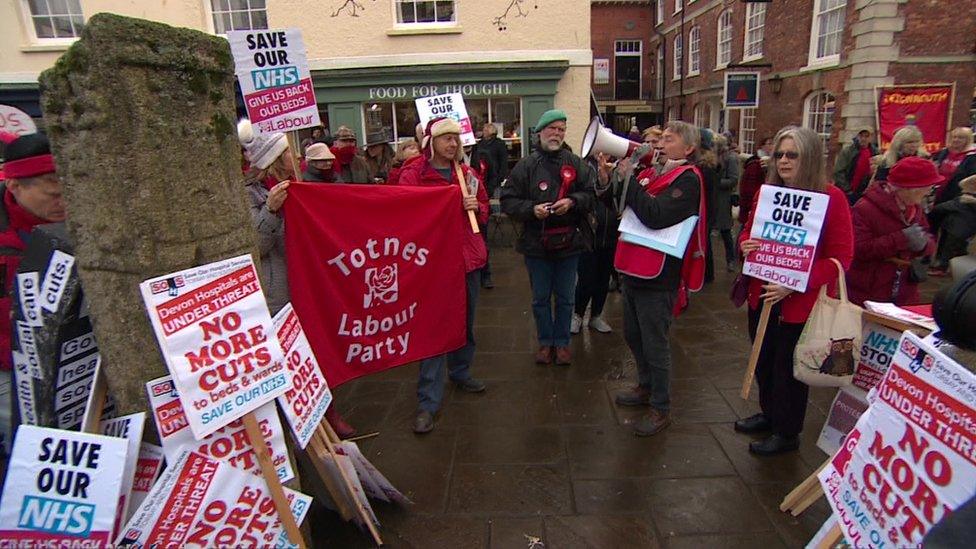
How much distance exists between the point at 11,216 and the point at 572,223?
3.32 meters

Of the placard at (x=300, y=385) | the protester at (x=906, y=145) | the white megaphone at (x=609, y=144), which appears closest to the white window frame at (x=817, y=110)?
the protester at (x=906, y=145)

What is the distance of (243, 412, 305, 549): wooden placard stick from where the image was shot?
210cm

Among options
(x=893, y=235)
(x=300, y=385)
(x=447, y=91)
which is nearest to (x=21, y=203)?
(x=300, y=385)

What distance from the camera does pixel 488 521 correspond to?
9.20ft

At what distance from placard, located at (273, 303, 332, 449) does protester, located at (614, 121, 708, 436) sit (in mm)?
1959

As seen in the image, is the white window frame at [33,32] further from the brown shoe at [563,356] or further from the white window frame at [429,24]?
the brown shoe at [563,356]

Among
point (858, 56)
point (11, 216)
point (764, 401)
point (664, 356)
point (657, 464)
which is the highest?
point (858, 56)

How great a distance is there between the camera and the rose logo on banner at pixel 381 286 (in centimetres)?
334

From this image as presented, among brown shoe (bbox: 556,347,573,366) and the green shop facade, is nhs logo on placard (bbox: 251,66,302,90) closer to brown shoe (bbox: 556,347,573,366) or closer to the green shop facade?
brown shoe (bbox: 556,347,573,366)

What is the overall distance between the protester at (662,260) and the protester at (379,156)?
5.03 metres

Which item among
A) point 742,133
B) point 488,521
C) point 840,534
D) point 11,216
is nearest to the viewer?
point 840,534

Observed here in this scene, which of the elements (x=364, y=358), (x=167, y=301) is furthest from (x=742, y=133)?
(x=167, y=301)

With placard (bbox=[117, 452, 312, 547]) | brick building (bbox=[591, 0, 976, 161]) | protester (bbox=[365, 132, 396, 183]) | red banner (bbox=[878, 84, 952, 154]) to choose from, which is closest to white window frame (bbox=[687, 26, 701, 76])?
brick building (bbox=[591, 0, 976, 161])

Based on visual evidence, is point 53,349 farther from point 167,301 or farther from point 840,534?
point 840,534
